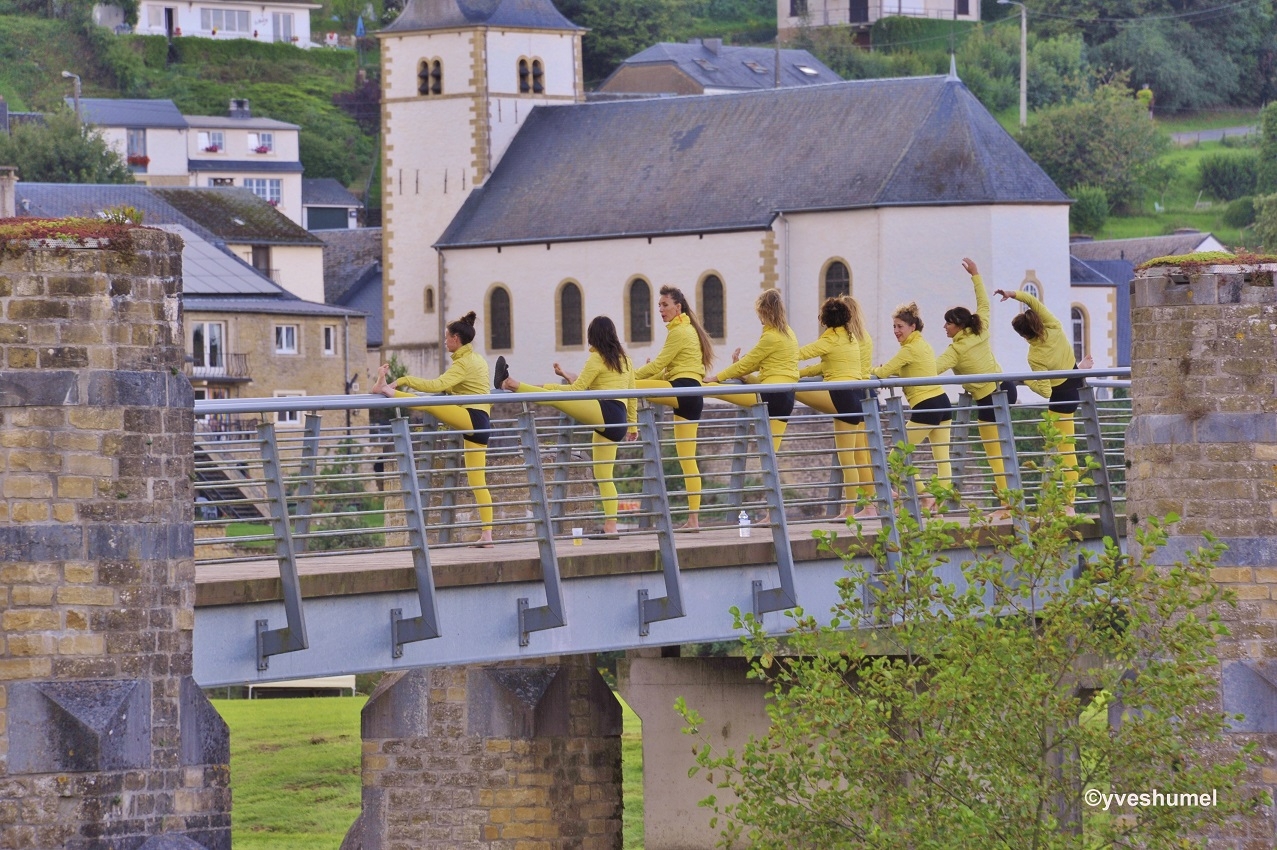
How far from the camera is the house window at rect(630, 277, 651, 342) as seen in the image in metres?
66.0

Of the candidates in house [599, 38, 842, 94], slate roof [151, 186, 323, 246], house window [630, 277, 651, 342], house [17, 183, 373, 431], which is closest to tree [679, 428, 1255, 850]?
house window [630, 277, 651, 342]

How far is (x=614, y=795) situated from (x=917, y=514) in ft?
9.28

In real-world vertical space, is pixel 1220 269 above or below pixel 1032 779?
above

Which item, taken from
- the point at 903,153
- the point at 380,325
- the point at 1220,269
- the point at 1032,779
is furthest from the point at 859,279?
the point at 1032,779

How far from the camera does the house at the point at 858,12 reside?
12469cm

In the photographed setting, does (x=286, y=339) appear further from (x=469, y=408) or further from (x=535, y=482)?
(x=535, y=482)

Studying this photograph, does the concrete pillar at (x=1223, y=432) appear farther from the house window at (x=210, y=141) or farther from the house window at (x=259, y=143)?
the house window at (x=210, y=141)

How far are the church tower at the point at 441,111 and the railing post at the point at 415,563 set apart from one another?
56296 millimetres

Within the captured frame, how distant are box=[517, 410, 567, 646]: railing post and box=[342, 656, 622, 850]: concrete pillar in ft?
9.57

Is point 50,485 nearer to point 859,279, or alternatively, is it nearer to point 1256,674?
point 1256,674

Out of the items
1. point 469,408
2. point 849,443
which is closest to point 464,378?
point 469,408

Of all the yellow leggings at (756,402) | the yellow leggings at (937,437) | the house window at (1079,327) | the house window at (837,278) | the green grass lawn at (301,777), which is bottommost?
the green grass lawn at (301,777)

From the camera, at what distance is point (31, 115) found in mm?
97688

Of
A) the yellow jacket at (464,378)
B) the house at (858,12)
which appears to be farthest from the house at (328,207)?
the yellow jacket at (464,378)
